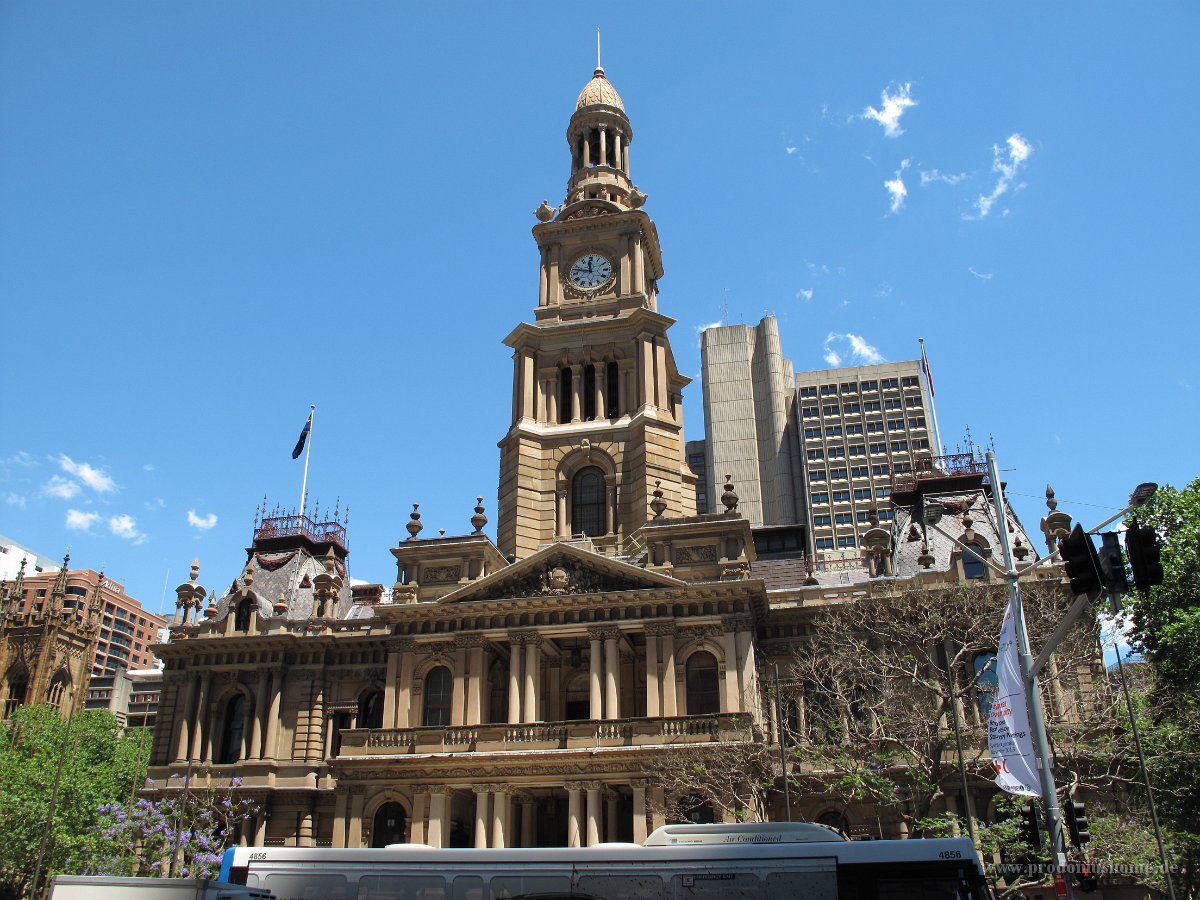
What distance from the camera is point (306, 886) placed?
1869cm

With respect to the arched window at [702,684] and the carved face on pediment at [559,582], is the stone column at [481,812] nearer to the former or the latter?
the carved face on pediment at [559,582]

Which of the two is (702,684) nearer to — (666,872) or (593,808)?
(593,808)

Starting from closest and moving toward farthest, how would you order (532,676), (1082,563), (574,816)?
(1082,563)
(574,816)
(532,676)

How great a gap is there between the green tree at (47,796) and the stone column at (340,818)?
370 inches

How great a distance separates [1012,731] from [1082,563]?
621 centimetres

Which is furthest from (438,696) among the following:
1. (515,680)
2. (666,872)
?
(666,872)

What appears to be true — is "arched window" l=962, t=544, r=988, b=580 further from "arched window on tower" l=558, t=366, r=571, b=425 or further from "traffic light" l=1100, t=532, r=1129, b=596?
"traffic light" l=1100, t=532, r=1129, b=596

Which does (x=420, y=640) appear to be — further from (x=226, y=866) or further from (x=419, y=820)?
(x=226, y=866)

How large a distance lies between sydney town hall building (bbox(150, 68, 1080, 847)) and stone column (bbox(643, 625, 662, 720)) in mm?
84

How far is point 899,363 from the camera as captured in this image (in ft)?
346

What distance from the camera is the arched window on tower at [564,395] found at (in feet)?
172

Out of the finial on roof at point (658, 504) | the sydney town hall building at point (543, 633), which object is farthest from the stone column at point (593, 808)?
the finial on roof at point (658, 504)

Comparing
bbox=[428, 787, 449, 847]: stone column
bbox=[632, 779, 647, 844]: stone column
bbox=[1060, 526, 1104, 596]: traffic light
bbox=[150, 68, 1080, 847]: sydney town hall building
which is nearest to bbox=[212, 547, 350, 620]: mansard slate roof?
bbox=[150, 68, 1080, 847]: sydney town hall building

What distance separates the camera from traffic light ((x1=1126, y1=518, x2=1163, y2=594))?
46.5ft
